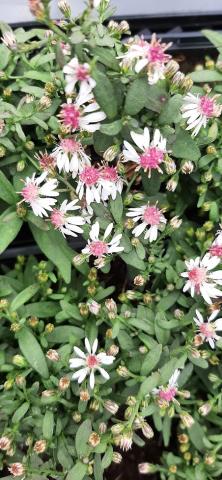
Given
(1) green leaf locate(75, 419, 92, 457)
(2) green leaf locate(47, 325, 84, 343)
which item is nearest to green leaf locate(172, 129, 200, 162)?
(2) green leaf locate(47, 325, 84, 343)

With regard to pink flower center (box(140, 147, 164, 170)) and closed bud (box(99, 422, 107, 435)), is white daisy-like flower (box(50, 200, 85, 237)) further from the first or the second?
closed bud (box(99, 422, 107, 435))

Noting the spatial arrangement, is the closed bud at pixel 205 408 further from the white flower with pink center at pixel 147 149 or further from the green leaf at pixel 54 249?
the white flower with pink center at pixel 147 149

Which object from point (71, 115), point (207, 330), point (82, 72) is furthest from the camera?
point (207, 330)

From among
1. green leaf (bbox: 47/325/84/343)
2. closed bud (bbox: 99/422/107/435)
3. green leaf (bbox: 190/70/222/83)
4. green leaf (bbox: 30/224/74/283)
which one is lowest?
closed bud (bbox: 99/422/107/435)

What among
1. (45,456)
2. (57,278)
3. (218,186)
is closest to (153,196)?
(218,186)

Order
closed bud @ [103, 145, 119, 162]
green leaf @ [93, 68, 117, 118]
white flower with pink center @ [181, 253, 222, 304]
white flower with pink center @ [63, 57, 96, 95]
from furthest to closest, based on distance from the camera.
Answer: white flower with pink center @ [181, 253, 222, 304]
closed bud @ [103, 145, 119, 162]
green leaf @ [93, 68, 117, 118]
white flower with pink center @ [63, 57, 96, 95]

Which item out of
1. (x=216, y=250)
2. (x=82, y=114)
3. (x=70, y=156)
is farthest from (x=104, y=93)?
(x=216, y=250)

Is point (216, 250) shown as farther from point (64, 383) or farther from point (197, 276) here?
point (64, 383)
